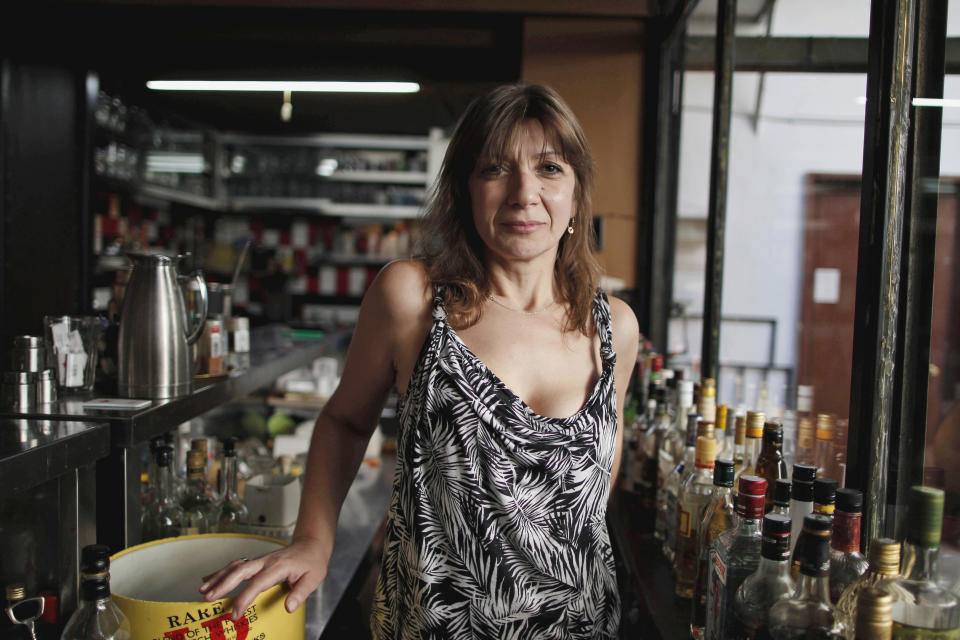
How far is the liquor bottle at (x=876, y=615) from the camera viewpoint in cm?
70

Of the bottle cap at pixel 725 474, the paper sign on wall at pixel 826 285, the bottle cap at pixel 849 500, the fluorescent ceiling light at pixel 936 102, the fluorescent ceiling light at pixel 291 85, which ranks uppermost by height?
the fluorescent ceiling light at pixel 291 85

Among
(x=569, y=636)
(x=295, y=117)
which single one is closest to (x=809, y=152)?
(x=569, y=636)

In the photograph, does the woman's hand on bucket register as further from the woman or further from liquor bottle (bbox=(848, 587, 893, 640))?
liquor bottle (bbox=(848, 587, 893, 640))

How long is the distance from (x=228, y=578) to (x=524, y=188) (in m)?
0.77

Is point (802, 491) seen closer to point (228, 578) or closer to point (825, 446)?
point (825, 446)

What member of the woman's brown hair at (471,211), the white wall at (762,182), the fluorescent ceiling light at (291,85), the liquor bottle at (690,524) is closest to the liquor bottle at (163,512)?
the woman's brown hair at (471,211)

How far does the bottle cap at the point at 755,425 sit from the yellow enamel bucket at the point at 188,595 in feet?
2.75

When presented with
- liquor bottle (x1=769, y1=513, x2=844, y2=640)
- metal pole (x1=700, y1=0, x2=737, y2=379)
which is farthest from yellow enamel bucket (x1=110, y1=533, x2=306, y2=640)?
metal pole (x1=700, y1=0, x2=737, y2=379)

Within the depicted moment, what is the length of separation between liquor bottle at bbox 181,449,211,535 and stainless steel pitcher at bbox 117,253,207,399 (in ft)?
0.60

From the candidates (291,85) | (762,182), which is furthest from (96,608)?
(762,182)

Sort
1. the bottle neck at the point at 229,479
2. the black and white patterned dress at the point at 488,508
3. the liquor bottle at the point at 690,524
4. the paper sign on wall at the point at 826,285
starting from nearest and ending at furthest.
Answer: the black and white patterned dress at the point at 488,508
the liquor bottle at the point at 690,524
the bottle neck at the point at 229,479
the paper sign on wall at the point at 826,285

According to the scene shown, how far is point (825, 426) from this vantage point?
4.35 ft

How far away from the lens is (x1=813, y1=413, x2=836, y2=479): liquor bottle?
1303 millimetres

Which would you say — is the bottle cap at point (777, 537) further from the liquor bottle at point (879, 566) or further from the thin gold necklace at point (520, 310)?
the thin gold necklace at point (520, 310)
